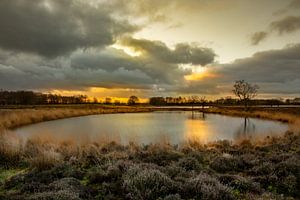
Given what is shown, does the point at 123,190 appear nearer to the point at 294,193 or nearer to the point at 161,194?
the point at 161,194

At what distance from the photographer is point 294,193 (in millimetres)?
7520

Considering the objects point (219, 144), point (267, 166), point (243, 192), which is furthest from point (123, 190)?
point (219, 144)

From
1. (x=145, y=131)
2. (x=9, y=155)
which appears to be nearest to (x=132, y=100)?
(x=145, y=131)

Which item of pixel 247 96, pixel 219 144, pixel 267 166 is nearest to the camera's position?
pixel 267 166

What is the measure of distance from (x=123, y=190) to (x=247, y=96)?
230 ft

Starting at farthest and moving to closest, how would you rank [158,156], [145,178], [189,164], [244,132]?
[244,132], [158,156], [189,164], [145,178]

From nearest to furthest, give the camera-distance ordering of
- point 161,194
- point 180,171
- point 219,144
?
point 161,194 < point 180,171 < point 219,144

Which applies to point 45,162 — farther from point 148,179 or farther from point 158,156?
point 148,179

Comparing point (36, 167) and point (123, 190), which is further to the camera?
point (36, 167)

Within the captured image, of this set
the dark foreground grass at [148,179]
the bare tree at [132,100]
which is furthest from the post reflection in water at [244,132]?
the bare tree at [132,100]

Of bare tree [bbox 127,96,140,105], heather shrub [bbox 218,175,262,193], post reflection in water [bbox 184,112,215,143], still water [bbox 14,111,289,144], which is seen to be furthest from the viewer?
bare tree [bbox 127,96,140,105]

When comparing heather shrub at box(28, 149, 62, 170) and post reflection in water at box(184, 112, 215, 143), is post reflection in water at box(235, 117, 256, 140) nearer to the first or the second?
post reflection in water at box(184, 112, 215, 143)

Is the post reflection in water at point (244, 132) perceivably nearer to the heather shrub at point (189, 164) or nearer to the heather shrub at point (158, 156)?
the heather shrub at point (158, 156)

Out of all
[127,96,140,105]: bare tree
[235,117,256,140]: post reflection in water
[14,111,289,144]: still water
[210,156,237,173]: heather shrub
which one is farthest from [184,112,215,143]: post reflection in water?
[127,96,140,105]: bare tree
